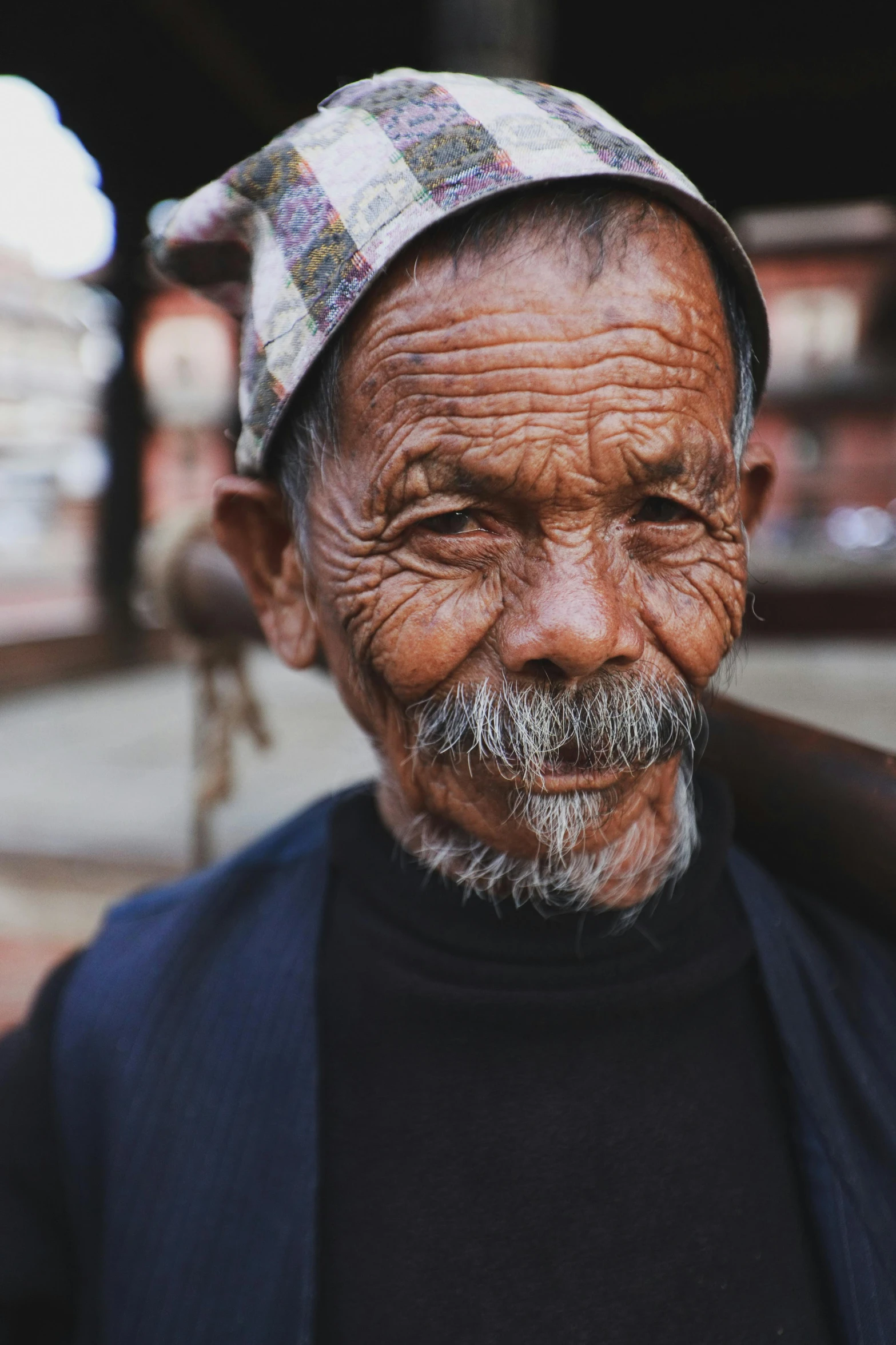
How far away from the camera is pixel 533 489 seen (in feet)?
2.74

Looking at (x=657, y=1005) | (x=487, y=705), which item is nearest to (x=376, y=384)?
(x=487, y=705)

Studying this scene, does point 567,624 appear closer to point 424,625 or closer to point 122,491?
point 424,625

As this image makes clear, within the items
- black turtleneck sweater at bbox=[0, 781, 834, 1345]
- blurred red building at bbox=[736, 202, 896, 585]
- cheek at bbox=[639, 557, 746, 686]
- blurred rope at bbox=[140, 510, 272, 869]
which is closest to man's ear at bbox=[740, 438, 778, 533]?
cheek at bbox=[639, 557, 746, 686]

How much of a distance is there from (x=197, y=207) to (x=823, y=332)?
31955mm

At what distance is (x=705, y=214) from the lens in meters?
0.87

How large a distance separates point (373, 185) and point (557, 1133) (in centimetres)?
97

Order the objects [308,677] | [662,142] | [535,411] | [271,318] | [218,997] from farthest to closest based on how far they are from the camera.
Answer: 1. [308,677]
2. [662,142]
3. [218,997]
4. [271,318]
5. [535,411]

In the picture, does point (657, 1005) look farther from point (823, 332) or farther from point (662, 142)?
point (823, 332)

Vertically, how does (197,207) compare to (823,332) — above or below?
below

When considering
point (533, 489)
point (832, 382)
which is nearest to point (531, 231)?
point (533, 489)

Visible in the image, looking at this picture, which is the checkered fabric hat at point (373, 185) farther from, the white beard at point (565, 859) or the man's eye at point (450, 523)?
the white beard at point (565, 859)

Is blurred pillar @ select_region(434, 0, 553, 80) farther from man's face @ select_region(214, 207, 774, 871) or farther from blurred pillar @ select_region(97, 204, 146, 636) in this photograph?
blurred pillar @ select_region(97, 204, 146, 636)

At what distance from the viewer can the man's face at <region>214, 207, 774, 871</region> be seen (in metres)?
0.83

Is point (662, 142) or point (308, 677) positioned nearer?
point (662, 142)
